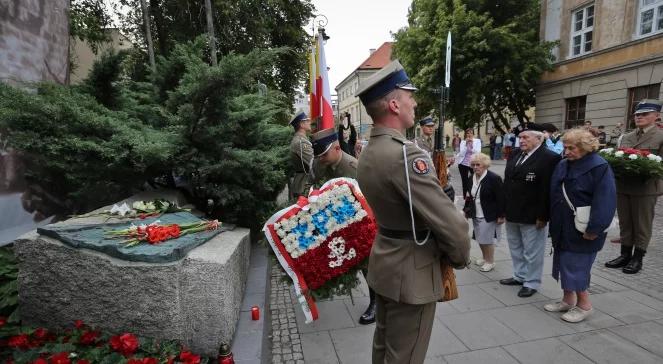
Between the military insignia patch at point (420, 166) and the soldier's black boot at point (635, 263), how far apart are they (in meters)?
4.65

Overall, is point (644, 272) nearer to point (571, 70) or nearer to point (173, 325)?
point (173, 325)

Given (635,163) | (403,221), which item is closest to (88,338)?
(403,221)

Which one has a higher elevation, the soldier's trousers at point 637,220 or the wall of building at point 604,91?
the wall of building at point 604,91

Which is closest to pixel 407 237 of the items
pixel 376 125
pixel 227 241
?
pixel 376 125

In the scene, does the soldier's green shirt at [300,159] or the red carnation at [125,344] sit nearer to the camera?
the red carnation at [125,344]

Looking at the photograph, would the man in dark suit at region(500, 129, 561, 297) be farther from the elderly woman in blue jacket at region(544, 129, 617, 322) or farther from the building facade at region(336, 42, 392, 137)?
the building facade at region(336, 42, 392, 137)

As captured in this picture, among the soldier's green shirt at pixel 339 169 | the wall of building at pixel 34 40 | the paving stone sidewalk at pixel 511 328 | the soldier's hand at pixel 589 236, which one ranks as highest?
the wall of building at pixel 34 40

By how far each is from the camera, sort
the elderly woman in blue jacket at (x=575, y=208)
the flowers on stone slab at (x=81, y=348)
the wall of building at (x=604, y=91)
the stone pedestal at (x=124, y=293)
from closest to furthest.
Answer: the flowers on stone slab at (x=81, y=348)
the stone pedestal at (x=124, y=293)
the elderly woman in blue jacket at (x=575, y=208)
the wall of building at (x=604, y=91)

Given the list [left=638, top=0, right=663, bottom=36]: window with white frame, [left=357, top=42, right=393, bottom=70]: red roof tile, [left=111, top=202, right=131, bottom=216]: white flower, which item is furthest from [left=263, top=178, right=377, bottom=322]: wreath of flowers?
[left=357, top=42, right=393, bottom=70]: red roof tile

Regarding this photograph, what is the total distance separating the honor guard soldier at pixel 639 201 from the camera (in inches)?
195

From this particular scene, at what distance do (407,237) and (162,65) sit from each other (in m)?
5.93

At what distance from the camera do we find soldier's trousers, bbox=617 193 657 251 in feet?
16.3

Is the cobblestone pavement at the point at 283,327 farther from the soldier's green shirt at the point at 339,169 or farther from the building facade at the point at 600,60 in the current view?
the building facade at the point at 600,60

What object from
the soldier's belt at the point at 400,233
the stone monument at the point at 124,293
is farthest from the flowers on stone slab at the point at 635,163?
the stone monument at the point at 124,293
